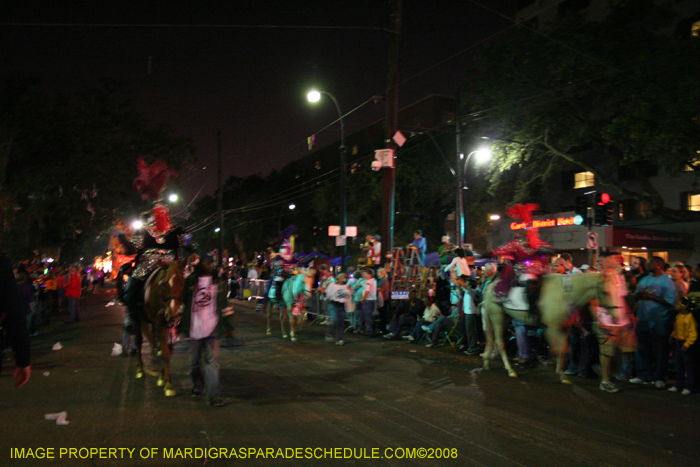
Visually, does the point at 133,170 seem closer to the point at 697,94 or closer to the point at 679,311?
the point at 697,94

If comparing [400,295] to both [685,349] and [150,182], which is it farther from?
[685,349]

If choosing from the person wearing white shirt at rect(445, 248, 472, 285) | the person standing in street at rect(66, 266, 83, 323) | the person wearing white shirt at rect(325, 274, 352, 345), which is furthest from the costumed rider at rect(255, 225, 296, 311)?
the person standing in street at rect(66, 266, 83, 323)

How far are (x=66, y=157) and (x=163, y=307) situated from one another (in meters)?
22.7

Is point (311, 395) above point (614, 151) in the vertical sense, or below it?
below

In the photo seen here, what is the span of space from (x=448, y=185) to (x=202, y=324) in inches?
1190

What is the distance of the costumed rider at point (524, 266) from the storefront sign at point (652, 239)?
16.8 meters

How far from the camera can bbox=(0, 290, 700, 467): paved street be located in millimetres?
5465

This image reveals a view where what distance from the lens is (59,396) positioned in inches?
309

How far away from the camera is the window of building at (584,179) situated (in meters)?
32.5

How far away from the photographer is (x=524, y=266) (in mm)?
9516

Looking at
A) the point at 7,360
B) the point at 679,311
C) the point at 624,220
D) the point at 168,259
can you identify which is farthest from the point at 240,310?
the point at 624,220

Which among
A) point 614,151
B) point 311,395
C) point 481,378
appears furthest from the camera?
point 614,151

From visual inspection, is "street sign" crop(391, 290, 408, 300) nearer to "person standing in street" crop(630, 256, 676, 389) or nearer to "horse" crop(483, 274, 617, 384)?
"horse" crop(483, 274, 617, 384)

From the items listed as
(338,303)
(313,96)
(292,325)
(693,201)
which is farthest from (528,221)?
(693,201)
